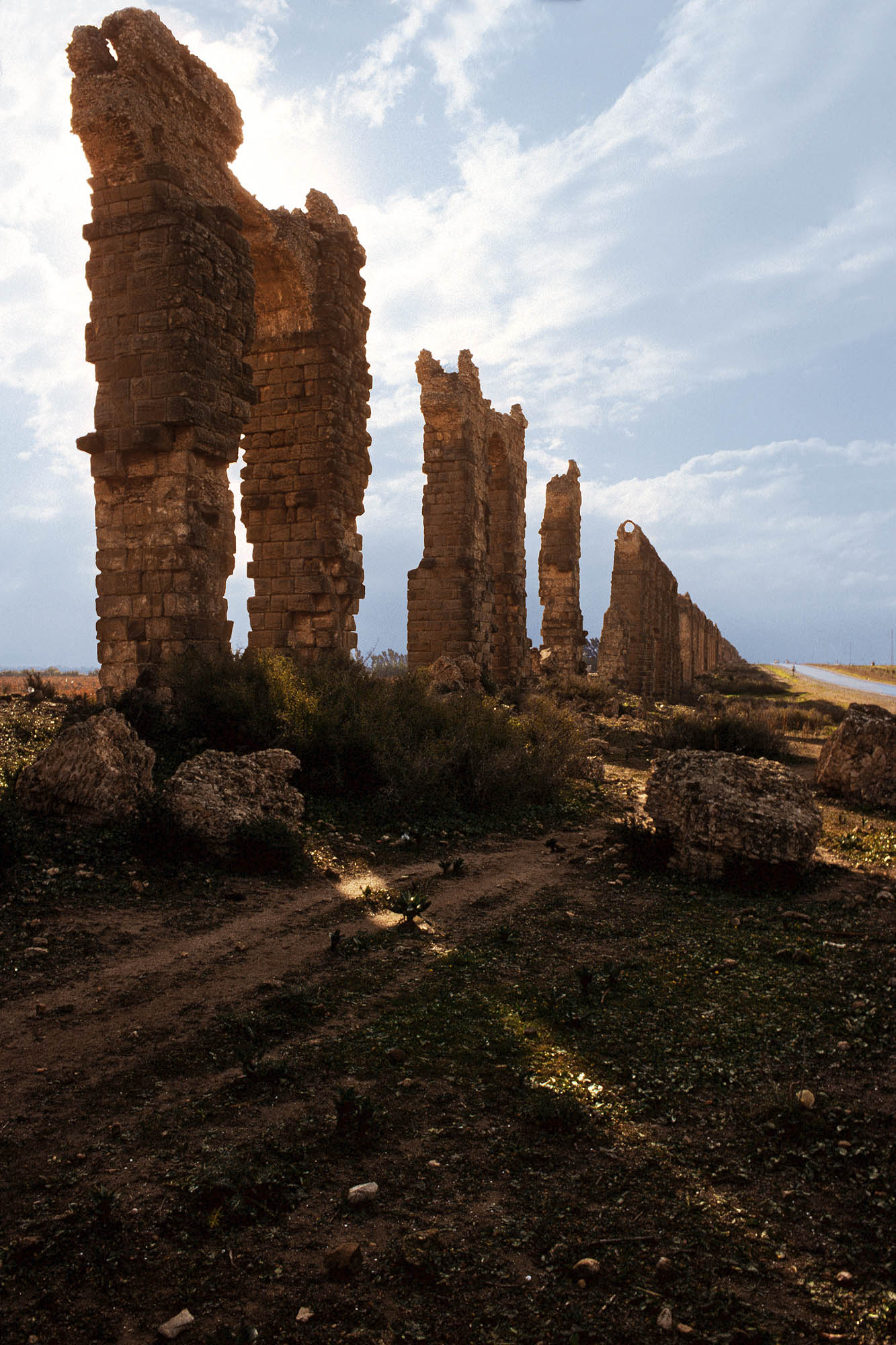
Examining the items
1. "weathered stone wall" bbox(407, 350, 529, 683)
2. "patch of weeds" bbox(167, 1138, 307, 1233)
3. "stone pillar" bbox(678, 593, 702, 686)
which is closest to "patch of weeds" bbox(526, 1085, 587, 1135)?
"patch of weeds" bbox(167, 1138, 307, 1233)

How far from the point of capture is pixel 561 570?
82.7 ft

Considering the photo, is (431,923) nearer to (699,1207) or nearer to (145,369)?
(699,1207)

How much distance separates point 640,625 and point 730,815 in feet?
77.6

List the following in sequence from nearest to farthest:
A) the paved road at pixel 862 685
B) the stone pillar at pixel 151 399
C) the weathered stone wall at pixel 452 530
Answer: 1. the stone pillar at pixel 151 399
2. the weathered stone wall at pixel 452 530
3. the paved road at pixel 862 685

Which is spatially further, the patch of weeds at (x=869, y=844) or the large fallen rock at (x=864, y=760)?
the large fallen rock at (x=864, y=760)

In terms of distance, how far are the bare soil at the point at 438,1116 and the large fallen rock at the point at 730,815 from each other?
53cm

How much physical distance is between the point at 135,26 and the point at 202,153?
1.44m

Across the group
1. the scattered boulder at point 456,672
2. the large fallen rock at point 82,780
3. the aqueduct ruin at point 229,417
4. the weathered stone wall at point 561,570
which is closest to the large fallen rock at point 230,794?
the large fallen rock at point 82,780

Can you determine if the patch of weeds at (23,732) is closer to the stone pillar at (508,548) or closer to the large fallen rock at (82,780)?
the large fallen rock at (82,780)

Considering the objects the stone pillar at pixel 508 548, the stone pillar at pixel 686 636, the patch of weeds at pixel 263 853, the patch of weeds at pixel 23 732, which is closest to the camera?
the patch of weeds at pixel 263 853

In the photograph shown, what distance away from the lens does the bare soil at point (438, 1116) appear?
84.0 inches

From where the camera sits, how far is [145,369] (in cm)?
977

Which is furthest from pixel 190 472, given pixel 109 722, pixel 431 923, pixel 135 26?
pixel 431 923

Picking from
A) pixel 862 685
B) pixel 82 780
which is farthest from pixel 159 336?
pixel 862 685
